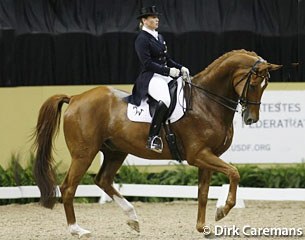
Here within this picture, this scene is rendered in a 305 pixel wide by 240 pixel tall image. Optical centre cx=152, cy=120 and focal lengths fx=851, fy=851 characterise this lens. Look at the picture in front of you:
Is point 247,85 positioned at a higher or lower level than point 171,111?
higher

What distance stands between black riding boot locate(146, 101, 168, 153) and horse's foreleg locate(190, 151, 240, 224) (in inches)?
15.6

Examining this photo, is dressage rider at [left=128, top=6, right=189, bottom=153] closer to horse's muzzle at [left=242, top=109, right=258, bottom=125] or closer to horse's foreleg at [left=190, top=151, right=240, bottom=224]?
horse's foreleg at [left=190, top=151, right=240, bottom=224]

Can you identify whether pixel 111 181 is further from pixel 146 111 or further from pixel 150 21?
pixel 150 21

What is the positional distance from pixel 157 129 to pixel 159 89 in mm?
405

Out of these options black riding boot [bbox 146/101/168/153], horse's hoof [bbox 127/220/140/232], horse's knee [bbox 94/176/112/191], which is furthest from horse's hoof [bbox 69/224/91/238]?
black riding boot [bbox 146/101/168/153]

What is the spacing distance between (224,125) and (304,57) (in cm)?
433

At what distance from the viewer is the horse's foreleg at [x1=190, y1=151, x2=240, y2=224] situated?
807 centimetres

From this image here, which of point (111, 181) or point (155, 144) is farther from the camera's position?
point (111, 181)

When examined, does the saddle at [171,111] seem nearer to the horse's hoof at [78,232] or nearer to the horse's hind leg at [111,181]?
the horse's hind leg at [111,181]

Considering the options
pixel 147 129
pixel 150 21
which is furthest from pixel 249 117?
pixel 150 21

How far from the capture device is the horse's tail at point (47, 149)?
916 cm

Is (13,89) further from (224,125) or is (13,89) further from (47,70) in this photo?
(224,125)

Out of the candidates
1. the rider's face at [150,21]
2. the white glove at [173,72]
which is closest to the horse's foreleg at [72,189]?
the white glove at [173,72]

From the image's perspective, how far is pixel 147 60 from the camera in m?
8.63
